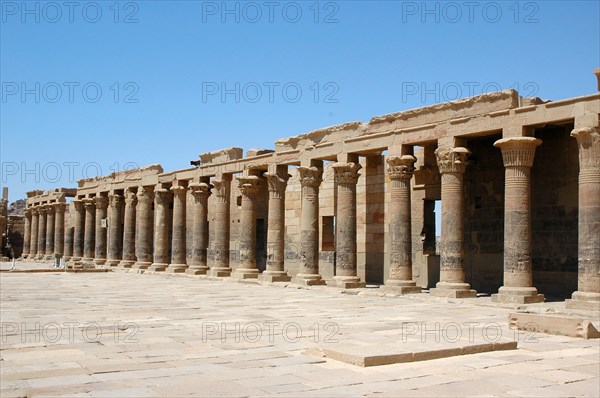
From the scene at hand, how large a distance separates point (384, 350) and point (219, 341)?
2.81m

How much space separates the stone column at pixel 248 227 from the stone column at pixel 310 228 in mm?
3209

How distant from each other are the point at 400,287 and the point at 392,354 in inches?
449

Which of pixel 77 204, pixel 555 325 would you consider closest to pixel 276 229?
pixel 555 325

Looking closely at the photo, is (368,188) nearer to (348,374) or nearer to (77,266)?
(77,266)

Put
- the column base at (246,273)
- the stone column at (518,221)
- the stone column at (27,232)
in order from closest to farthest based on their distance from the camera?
the stone column at (518,221), the column base at (246,273), the stone column at (27,232)

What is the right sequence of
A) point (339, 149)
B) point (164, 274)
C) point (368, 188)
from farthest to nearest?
point (164, 274), point (368, 188), point (339, 149)

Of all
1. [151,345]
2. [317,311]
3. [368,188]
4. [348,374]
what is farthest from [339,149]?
[348,374]

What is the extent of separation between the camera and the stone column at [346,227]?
21.8 metres

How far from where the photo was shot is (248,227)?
2620 centimetres

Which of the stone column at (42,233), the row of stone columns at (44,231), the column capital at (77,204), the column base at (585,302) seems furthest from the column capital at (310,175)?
the stone column at (42,233)

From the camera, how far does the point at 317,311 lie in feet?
48.8

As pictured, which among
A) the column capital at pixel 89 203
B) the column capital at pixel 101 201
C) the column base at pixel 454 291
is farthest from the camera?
the column capital at pixel 89 203

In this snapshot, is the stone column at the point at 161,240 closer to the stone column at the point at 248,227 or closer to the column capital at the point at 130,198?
the column capital at the point at 130,198

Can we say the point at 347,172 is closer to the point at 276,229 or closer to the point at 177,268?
the point at 276,229
